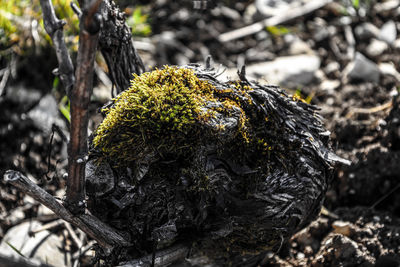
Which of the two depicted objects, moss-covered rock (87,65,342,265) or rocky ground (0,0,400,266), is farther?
rocky ground (0,0,400,266)

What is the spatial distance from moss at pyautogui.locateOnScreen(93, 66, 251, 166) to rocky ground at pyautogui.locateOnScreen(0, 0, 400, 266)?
17.6 inches

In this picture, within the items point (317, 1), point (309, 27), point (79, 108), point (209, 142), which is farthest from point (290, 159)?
point (317, 1)

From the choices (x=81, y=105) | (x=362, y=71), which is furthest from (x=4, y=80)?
(x=362, y=71)

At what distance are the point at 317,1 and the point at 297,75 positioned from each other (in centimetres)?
167

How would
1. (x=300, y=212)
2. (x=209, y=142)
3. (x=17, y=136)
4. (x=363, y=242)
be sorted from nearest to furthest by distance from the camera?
(x=209, y=142)
(x=300, y=212)
(x=363, y=242)
(x=17, y=136)

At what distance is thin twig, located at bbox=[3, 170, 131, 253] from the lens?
6.14 feet

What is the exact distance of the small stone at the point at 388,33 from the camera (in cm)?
497

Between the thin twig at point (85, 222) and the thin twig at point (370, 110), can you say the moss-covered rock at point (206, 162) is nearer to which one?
the thin twig at point (85, 222)

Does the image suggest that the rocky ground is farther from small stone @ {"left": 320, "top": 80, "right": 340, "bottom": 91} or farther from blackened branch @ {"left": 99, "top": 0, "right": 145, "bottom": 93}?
blackened branch @ {"left": 99, "top": 0, "right": 145, "bottom": 93}

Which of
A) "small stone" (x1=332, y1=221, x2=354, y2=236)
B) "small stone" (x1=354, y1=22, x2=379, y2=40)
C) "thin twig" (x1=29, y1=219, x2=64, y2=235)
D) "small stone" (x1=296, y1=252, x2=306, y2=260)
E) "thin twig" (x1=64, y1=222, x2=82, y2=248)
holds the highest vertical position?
"small stone" (x1=354, y1=22, x2=379, y2=40)

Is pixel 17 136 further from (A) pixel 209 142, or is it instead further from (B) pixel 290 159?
(B) pixel 290 159

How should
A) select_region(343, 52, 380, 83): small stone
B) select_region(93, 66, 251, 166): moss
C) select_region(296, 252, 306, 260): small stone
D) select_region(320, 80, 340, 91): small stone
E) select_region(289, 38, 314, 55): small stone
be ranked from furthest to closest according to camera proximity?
select_region(289, 38, 314, 55): small stone → select_region(320, 80, 340, 91): small stone → select_region(343, 52, 380, 83): small stone → select_region(296, 252, 306, 260): small stone → select_region(93, 66, 251, 166): moss

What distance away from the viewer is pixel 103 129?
6.95 feet

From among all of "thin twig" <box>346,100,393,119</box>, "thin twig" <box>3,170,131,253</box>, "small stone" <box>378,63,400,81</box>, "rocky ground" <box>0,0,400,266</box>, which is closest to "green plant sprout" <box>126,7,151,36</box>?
"rocky ground" <box>0,0,400,266</box>
